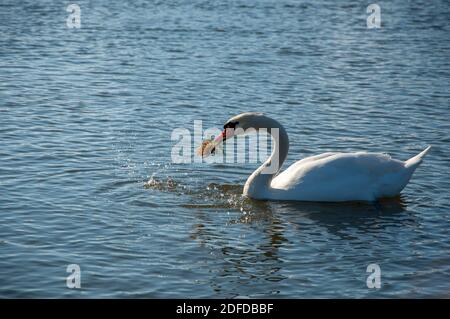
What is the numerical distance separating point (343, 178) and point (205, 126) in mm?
4471

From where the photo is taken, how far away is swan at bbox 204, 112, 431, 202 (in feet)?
43.4

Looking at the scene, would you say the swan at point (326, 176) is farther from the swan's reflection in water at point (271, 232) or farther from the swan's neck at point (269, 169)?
the swan's reflection in water at point (271, 232)

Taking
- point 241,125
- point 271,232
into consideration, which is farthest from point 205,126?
point 271,232

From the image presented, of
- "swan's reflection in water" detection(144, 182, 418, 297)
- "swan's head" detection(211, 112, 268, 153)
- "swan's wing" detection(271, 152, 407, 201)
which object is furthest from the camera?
"swan's head" detection(211, 112, 268, 153)

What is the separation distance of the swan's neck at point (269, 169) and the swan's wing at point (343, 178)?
0.17m

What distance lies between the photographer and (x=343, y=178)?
1327 cm

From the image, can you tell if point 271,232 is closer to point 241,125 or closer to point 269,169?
point 269,169

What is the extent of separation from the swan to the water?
213 mm

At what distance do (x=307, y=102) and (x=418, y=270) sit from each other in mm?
8471

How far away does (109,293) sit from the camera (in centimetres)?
993

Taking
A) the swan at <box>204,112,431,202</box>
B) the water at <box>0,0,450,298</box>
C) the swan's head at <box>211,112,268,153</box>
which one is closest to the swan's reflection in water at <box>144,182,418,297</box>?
the water at <box>0,0,450,298</box>

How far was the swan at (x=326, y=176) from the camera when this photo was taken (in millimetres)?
13234

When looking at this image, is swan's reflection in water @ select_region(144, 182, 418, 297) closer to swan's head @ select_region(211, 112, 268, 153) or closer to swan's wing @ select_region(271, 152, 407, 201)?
swan's wing @ select_region(271, 152, 407, 201)

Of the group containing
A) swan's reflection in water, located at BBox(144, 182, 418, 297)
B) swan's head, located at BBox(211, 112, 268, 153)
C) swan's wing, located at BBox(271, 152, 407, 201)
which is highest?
swan's head, located at BBox(211, 112, 268, 153)
